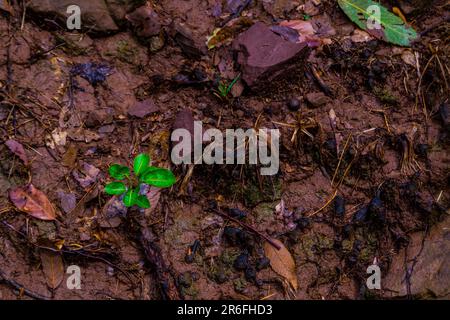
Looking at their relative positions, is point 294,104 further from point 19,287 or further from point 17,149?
point 19,287

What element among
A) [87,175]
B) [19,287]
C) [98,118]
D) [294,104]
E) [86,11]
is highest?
[86,11]

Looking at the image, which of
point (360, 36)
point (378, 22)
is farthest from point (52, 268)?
point (378, 22)

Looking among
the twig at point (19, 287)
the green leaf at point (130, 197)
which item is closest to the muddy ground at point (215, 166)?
the twig at point (19, 287)

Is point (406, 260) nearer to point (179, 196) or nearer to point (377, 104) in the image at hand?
point (377, 104)

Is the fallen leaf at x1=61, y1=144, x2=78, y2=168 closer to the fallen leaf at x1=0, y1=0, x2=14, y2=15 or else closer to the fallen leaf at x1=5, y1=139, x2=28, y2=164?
the fallen leaf at x1=5, y1=139, x2=28, y2=164

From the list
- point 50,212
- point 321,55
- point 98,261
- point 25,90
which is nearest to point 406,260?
point 321,55

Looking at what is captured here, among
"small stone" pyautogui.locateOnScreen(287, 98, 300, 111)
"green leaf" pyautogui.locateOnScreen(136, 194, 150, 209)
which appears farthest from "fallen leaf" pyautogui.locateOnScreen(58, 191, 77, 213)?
"small stone" pyautogui.locateOnScreen(287, 98, 300, 111)
